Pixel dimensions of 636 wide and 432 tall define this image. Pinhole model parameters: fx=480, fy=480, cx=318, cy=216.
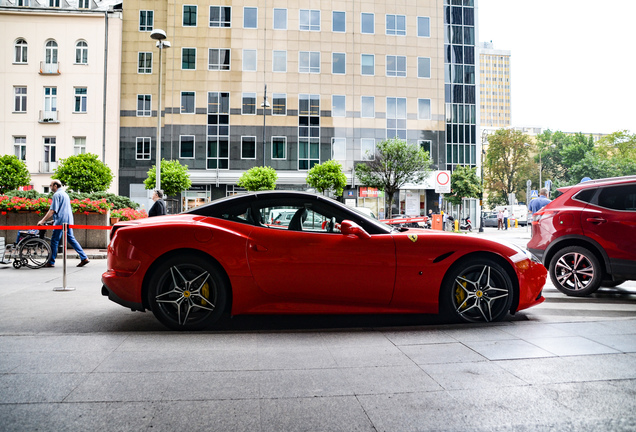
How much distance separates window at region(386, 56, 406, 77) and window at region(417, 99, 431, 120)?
291cm

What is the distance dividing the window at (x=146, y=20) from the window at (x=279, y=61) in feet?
35.9

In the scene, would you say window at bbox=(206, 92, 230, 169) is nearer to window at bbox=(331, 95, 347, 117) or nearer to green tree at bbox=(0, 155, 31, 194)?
window at bbox=(331, 95, 347, 117)

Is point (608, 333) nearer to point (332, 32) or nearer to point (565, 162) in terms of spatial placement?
point (332, 32)

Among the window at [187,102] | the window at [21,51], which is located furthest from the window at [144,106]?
the window at [21,51]

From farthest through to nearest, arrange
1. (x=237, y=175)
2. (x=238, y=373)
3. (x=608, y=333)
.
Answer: (x=237, y=175) < (x=608, y=333) < (x=238, y=373)

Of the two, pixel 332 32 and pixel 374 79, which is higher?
pixel 332 32

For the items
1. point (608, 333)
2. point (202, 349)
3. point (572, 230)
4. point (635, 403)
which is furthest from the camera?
point (572, 230)

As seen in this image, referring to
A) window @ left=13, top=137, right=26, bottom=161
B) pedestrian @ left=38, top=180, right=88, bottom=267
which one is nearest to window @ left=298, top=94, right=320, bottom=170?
window @ left=13, top=137, right=26, bottom=161

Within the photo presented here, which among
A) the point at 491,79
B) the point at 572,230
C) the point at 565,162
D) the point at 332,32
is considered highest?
the point at 491,79

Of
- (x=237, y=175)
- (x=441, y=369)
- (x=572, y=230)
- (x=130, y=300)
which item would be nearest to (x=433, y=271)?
(x=441, y=369)

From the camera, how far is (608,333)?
189 inches

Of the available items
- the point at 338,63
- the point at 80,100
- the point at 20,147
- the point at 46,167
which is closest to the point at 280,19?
the point at 338,63

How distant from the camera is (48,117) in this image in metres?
39.6

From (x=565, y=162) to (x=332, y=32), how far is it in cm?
4968
